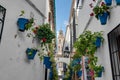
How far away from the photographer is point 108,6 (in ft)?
10.7

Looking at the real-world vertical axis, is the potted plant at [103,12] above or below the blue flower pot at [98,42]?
above

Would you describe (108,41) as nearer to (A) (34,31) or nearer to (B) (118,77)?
(B) (118,77)

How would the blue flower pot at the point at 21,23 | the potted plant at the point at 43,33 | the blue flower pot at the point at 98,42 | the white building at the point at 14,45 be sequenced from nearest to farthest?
the white building at the point at 14,45 → the blue flower pot at the point at 21,23 → the blue flower pot at the point at 98,42 → the potted plant at the point at 43,33

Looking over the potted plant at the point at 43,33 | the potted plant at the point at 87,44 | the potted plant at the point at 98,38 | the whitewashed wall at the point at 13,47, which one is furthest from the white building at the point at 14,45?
the potted plant at the point at 98,38

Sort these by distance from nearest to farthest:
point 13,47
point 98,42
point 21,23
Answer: point 13,47
point 21,23
point 98,42

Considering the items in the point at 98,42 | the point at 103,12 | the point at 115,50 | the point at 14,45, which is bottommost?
the point at 115,50

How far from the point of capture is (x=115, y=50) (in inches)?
131

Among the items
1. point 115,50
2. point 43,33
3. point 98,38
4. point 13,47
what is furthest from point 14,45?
point 115,50

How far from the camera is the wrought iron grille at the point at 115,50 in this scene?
321cm

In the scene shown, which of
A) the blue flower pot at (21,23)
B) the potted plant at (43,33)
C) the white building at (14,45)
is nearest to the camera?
the white building at (14,45)

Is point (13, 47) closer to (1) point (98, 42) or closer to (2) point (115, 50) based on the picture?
(1) point (98, 42)

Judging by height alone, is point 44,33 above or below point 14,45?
above

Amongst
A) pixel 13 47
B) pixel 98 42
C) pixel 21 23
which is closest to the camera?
pixel 13 47

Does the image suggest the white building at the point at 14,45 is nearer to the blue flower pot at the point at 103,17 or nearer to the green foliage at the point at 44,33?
the green foliage at the point at 44,33
